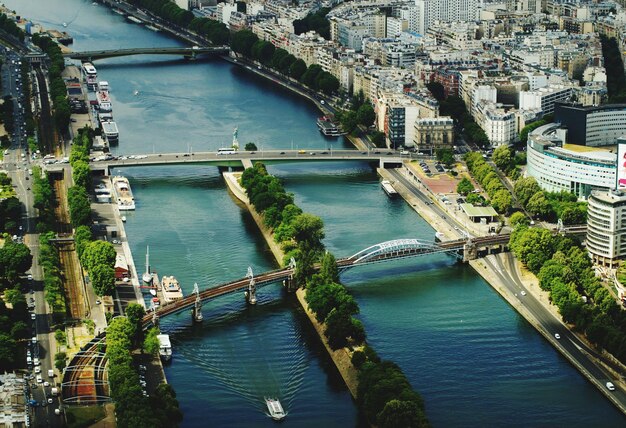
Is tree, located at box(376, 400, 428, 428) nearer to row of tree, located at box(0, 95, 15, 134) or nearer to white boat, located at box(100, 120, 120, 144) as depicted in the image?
white boat, located at box(100, 120, 120, 144)

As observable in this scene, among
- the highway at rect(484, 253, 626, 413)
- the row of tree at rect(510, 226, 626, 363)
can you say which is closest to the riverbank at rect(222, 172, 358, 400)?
the highway at rect(484, 253, 626, 413)

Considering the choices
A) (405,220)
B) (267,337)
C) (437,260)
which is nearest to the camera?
(267,337)

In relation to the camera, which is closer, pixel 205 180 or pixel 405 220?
pixel 405 220

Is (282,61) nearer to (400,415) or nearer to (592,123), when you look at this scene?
(592,123)

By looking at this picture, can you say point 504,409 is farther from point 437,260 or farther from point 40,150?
point 40,150

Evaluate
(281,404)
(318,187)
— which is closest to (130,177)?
(318,187)
